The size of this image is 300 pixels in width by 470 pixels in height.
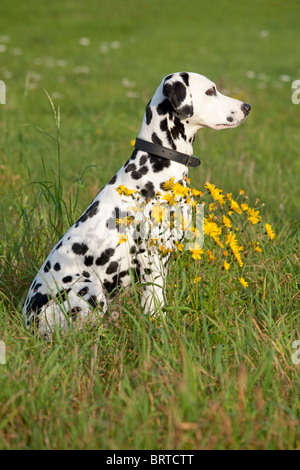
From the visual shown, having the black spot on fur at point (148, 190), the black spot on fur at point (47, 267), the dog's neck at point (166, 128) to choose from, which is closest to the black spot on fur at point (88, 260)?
the black spot on fur at point (47, 267)

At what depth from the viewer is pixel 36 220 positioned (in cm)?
509

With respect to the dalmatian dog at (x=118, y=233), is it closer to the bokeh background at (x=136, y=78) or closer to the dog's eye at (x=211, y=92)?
the dog's eye at (x=211, y=92)

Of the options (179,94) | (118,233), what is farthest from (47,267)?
(179,94)

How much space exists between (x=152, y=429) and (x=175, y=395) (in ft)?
0.65

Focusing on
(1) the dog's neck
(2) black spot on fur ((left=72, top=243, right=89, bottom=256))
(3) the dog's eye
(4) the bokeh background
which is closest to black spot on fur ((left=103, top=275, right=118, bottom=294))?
(2) black spot on fur ((left=72, top=243, right=89, bottom=256))

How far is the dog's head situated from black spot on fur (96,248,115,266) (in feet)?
3.40

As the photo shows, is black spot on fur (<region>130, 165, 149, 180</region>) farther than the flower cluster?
Yes

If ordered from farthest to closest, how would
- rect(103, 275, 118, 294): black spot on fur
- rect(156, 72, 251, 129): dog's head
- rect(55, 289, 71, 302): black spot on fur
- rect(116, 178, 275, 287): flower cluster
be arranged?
rect(103, 275, 118, 294): black spot on fur < rect(156, 72, 251, 129): dog's head < rect(55, 289, 71, 302): black spot on fur < rect(116, 178, 275, 287): flower cluster

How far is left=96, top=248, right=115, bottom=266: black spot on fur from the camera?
349 cm

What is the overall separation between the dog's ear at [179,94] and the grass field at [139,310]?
103cm

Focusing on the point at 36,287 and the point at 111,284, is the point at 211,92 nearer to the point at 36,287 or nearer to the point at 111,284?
the point at 111,284

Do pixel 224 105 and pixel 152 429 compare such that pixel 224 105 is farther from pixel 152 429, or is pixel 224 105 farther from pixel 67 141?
pixel 67 141

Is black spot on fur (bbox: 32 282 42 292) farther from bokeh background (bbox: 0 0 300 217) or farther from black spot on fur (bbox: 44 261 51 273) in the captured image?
bokeh background (bbox: 0 0 300 217)

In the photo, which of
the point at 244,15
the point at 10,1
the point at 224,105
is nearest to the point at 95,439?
the point at 224,105
